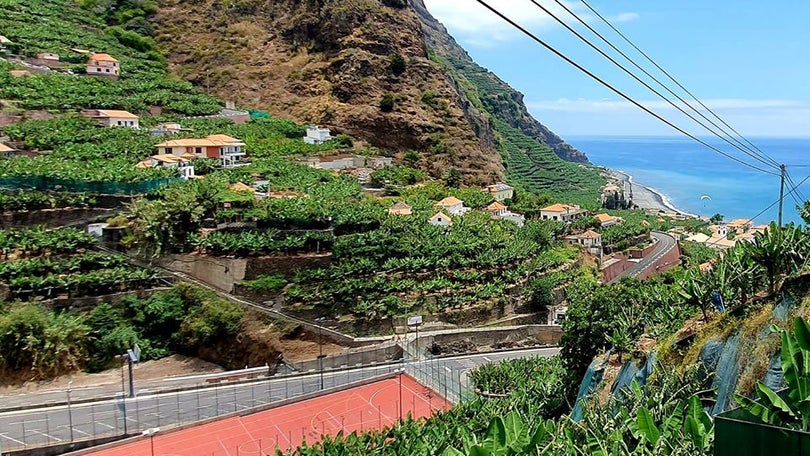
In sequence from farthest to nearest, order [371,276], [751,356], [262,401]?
[371,276], [262,401], [751,356]

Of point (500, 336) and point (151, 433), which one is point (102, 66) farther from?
point (151, 433)

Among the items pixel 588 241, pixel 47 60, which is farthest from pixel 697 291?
pixel 47 60

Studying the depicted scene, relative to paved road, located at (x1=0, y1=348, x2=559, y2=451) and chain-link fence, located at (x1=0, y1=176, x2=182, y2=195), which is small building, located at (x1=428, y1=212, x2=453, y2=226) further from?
chain-link fence, located at (x1=0, y1=176, x2=182, y2=195)

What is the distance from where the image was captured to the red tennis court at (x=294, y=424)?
54.6ft

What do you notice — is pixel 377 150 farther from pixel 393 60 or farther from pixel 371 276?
pixel 371 276

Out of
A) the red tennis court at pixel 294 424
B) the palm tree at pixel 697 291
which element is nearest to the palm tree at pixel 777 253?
the palm tree at pixel 697 291

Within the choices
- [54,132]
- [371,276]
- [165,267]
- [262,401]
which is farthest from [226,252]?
[54,132]

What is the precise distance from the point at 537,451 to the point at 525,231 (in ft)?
110

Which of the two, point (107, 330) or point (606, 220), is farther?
point (606, 220)

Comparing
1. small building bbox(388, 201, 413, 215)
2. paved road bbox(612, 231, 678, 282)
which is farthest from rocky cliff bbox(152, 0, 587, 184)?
paved road bbox(612, 231, 678, 282)

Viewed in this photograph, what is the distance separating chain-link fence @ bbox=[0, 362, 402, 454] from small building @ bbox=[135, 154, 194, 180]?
53.6 feet

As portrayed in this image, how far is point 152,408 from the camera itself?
1888 centimetres

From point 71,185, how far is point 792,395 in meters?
30.1

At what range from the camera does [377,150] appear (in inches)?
2003
